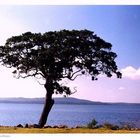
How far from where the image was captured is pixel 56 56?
15.9 meters

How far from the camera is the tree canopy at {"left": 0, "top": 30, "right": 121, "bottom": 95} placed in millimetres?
15922

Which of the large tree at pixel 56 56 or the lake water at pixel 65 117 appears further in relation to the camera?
the lake water at pixel 65 117

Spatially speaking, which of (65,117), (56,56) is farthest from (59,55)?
(65,117)

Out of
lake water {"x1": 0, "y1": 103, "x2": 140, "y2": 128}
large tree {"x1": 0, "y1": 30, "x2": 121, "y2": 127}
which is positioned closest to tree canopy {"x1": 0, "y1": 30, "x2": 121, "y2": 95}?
large tree {"x1": 0, "y1": 30, "x2": 121, "y2": 127}

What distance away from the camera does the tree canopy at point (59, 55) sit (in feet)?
52.2
